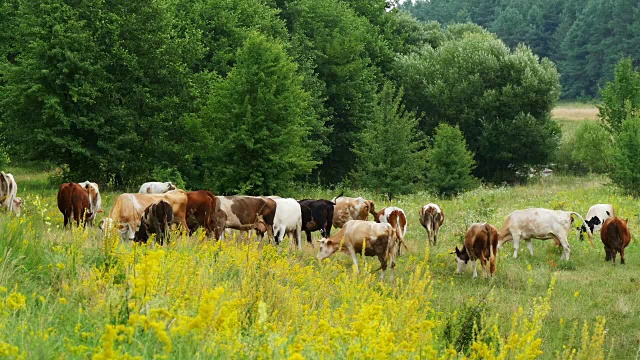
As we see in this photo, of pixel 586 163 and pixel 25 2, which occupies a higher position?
pixel 25 2

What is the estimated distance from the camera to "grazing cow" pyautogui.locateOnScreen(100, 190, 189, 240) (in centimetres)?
1659

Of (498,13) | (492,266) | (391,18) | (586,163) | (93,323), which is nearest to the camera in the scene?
(93,323)

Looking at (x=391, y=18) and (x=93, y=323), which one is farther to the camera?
(x=391, y=18)

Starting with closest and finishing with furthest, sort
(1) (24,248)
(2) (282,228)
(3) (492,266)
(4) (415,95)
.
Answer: (1) (24,248) → (3) (492,266) → (2) (282,228) → (4) (415,95)

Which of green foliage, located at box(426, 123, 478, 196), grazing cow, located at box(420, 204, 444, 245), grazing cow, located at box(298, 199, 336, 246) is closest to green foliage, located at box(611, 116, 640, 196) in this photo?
green foliage, located at box(426, 123, 478, 196)

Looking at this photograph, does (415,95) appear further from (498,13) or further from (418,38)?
(498,13)

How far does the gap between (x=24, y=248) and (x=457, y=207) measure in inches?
985

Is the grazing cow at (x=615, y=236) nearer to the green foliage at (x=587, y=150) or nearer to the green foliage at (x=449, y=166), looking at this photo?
the green foliage at (x=449, y=166)

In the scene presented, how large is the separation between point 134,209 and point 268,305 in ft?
31.5

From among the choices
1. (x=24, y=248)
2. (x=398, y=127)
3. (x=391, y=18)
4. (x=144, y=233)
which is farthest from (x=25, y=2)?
(x=391, y=18)

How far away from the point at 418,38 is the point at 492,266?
55341mm

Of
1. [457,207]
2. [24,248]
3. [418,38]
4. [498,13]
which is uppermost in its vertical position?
[498,13]

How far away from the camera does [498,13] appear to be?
148375 millimetres

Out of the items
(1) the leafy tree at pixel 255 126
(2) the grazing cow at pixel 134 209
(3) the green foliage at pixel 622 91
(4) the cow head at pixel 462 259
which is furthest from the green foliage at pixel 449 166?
(2) the grazing cow at pixel 134 209
